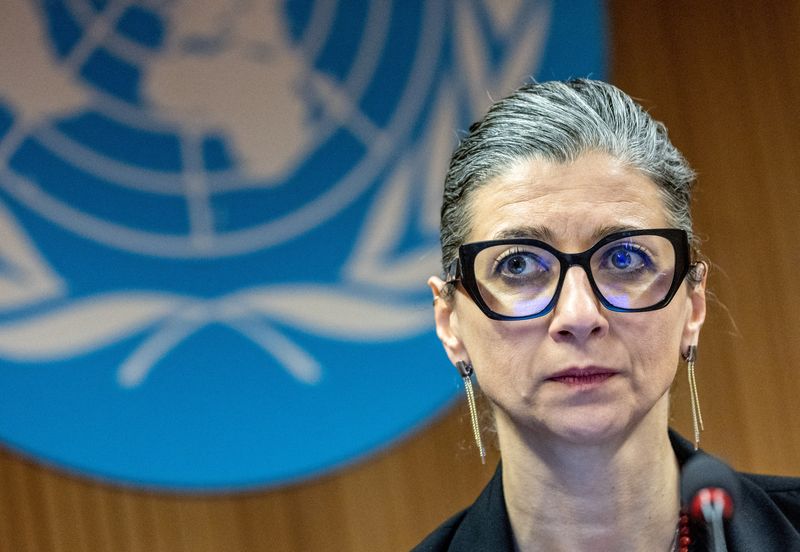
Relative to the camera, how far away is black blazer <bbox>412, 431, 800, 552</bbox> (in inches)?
60.6

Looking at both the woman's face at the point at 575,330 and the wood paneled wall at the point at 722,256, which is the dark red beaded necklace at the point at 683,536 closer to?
the woman's face at the point at 575,330

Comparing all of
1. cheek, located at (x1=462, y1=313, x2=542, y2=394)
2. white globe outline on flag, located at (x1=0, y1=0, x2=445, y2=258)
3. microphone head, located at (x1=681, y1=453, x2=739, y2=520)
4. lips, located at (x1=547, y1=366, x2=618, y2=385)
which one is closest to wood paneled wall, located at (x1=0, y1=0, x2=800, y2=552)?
white globe outline on flag, located at (x1=0, y1=0, x2=445, y2=258)

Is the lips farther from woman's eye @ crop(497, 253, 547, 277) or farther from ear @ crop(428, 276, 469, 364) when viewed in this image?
ear @ crop(428, 276, 469, 364)

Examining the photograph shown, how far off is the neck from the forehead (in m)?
0.26

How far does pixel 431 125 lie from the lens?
9.30 feet

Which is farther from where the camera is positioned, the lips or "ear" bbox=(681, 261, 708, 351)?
"ear" bbox=(681, 261, 708, 351)

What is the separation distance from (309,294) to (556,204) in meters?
1.43

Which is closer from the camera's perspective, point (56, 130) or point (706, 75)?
point (56, 130)

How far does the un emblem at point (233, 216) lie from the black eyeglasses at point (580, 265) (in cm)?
133

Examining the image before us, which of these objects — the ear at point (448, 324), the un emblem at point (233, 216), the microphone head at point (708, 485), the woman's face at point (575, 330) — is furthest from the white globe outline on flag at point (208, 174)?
the microphone head at point (708, 485)

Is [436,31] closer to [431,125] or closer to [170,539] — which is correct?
[431,125]

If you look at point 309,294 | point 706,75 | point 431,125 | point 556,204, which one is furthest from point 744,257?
point 556,204

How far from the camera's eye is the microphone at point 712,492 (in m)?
1.16

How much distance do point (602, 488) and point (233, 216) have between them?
5.08 feet
